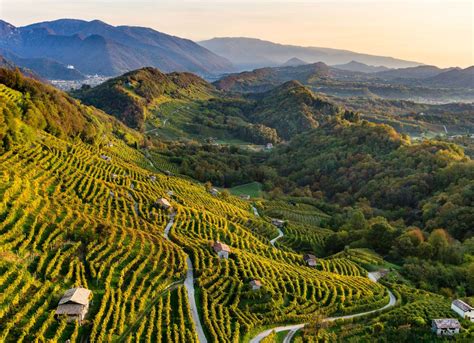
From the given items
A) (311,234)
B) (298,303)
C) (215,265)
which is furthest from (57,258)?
(311,234)

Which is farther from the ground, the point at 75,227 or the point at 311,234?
the point at 75,227

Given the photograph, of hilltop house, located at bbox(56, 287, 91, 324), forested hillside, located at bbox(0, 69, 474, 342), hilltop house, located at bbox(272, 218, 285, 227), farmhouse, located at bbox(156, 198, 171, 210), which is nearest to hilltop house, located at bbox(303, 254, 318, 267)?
forested hillside, located at bbox(0, 69, 474, 342)

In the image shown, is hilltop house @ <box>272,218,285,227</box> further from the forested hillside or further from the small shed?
the small shed

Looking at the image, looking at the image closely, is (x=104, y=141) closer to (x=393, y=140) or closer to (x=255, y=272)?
(x=255, y=272)

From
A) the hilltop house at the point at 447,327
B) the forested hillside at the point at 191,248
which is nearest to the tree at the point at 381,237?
the forested hillside at the point at 191,248

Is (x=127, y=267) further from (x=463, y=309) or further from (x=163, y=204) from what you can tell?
(x=463, y=309)

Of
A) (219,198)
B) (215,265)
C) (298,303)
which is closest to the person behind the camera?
(298,303)
